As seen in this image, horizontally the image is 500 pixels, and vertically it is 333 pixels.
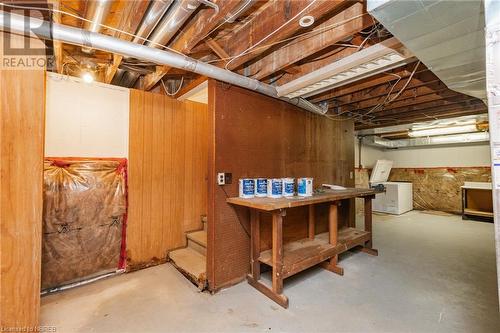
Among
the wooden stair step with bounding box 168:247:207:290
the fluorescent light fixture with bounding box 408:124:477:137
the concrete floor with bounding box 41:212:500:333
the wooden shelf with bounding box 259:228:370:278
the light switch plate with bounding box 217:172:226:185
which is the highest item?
the fluorescent light fixture with bounding box 408:124:477:137

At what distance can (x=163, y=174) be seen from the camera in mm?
2896

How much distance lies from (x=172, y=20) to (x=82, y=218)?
2087 mm

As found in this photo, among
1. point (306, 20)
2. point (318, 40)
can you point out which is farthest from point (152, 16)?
point (318, 40)

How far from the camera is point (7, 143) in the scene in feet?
4.56

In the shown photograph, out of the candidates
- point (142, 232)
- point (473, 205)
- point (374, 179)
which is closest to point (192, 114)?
point (142, 232)

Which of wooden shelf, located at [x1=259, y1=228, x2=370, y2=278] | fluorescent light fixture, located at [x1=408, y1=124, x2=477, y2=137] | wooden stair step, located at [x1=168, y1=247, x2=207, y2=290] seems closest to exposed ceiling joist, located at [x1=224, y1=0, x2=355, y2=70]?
wooden shelf, located at [x1=259, y1=228, x2=370, y2=278]

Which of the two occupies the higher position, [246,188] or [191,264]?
[246,188]

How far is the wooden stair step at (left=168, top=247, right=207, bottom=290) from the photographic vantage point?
2273 mm

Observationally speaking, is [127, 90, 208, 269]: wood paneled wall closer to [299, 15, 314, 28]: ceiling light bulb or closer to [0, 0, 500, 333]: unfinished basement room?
[0, 0, 500, 333]: unfinished basement room

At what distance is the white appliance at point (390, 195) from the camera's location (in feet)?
20.0

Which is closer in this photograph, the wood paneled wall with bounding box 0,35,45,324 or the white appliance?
the wood paneled wall with bounding box 0,35,45,324

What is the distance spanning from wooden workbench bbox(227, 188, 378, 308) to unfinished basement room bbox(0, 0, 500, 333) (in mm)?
21

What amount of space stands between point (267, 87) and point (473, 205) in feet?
22.2

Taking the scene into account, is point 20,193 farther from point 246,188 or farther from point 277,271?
point 277,271
